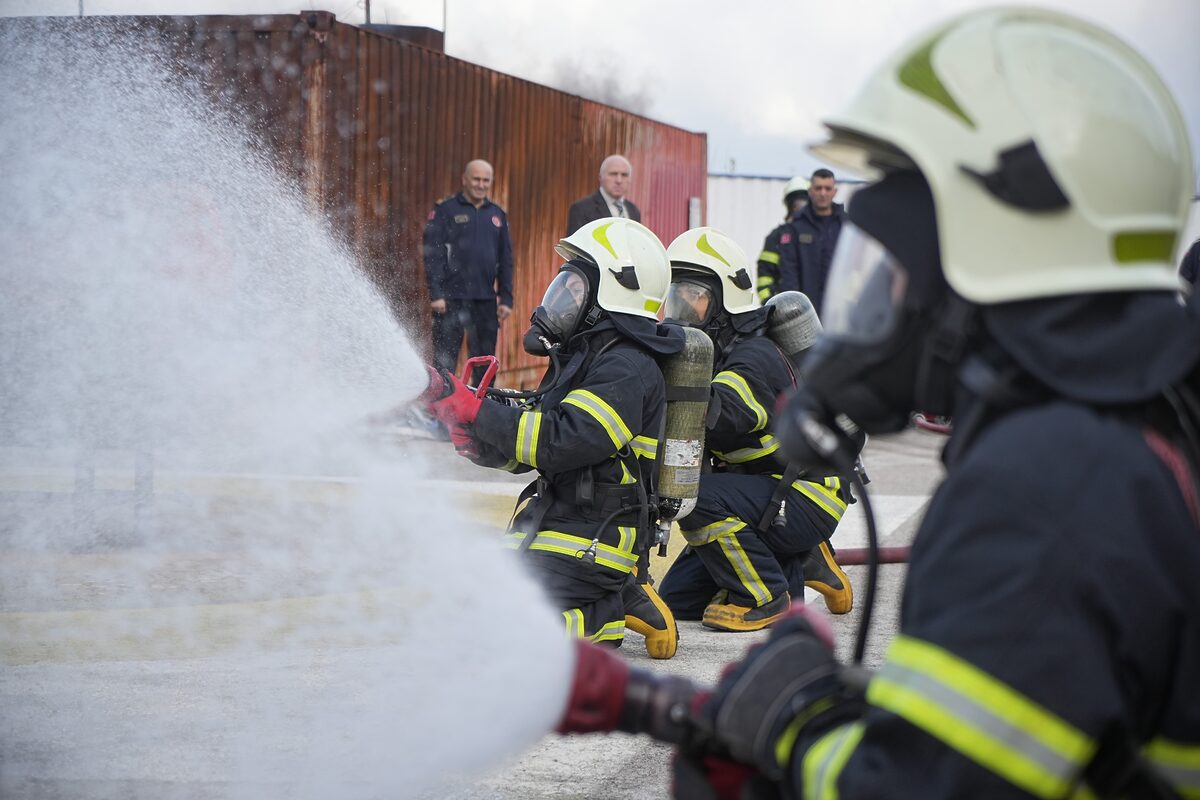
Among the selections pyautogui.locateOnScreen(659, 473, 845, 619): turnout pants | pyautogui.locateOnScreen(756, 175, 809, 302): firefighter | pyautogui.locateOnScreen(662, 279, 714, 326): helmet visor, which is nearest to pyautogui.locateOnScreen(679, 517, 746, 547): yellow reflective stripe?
pyautogui.locateOnScreen(659, 473, 845, 619): turnout pants

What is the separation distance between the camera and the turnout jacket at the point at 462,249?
10203 millimetres

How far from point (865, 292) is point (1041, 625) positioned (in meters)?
0.48

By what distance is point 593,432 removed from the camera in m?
4.30

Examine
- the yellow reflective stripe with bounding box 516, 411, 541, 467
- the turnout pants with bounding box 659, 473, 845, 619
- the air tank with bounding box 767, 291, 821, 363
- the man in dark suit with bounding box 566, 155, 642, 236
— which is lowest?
the turnout pants with bounding box 659, 473, 845, 619

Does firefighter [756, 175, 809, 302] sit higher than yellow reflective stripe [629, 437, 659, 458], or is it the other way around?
firefighter [756, 175, 809, 302]

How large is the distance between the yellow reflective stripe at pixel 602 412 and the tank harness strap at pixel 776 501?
105 cm

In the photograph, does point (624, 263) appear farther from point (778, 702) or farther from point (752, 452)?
point (778, 702)

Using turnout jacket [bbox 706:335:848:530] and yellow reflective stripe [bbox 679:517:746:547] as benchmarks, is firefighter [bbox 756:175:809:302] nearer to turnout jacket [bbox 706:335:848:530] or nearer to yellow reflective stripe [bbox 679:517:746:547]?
turnout jacket [bbox 706:335:848:530]

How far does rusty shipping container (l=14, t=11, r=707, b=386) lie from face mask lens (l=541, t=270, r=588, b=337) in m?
5.94

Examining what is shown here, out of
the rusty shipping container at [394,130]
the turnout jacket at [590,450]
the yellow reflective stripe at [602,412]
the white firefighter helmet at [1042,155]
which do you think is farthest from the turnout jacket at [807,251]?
the white firefighter helmet at [1042,155]

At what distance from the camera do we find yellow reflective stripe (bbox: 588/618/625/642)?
4.57 meters

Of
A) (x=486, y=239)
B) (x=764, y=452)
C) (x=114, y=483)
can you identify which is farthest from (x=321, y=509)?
(x=486, y=239)

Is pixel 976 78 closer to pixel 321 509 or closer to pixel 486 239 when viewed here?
pixel 321 509

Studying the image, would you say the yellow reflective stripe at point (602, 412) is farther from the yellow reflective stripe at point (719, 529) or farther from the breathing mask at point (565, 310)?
the yellow reflective stripe at point (719, 529)
